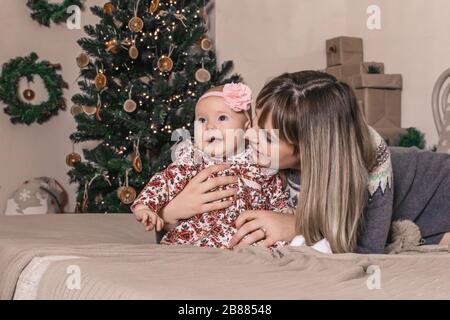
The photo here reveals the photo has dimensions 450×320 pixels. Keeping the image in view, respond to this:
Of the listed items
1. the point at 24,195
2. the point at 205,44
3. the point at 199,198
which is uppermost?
the point at 205,44

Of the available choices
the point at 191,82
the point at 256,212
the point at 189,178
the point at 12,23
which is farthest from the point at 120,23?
the point at 256,212

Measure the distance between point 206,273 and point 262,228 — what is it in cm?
45

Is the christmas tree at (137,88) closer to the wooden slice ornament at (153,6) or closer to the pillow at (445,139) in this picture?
the wooden slice ornament at (153,6)

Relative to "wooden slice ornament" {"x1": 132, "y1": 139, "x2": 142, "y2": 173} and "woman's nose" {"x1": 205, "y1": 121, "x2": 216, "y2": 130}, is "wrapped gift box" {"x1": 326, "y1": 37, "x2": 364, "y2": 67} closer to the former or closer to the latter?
"wooden slice ornament" {"x1": 132, "y1": 139, "x2": 142, "y2": 173}

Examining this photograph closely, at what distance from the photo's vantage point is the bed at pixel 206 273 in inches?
40.1

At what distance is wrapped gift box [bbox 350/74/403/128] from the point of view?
3.58 metres

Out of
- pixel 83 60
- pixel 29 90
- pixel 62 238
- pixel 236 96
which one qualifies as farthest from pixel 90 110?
pixel 236 96

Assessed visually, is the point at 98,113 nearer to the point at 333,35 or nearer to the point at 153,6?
the point at 153,6

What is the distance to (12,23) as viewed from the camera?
412 cm

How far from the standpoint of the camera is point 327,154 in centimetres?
155

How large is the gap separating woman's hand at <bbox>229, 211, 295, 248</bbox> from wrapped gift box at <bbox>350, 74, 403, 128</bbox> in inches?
81.2

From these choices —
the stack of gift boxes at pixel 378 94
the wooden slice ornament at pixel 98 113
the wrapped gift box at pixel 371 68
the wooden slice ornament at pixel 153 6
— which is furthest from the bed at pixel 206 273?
the wrapped gift box at pixel 371 68
